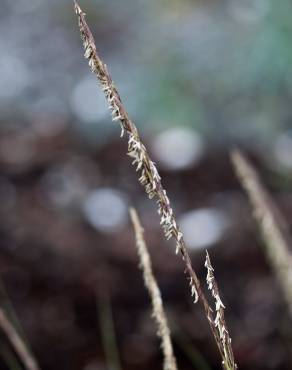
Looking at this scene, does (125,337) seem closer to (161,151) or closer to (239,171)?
(161,151)

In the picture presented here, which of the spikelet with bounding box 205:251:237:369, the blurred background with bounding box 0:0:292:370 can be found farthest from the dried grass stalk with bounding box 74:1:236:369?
the blurred background with bounding box 0:0:292:370

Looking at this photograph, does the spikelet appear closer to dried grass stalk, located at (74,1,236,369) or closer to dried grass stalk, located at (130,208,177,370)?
dried grass stalk, located at (74,1,236,369)

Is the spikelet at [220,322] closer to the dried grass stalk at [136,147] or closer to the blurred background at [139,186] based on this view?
the dried grass stalk at [136,147]

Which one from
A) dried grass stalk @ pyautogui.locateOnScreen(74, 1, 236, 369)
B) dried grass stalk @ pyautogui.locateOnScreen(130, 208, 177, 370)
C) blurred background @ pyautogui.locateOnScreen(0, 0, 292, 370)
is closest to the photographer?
dried grass stalk @ pyautogui.locateOnScreen(74, 1, 236, 369)

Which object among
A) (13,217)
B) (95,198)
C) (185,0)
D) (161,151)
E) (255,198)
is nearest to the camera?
(255,198)

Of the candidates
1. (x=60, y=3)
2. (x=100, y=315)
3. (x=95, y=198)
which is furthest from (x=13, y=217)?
(x=60, y=3)

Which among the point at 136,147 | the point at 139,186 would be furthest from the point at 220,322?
the point at 139,186

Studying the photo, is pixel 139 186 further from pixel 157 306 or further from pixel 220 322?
pixel 220 322

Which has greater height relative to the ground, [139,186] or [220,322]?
[139,186]
